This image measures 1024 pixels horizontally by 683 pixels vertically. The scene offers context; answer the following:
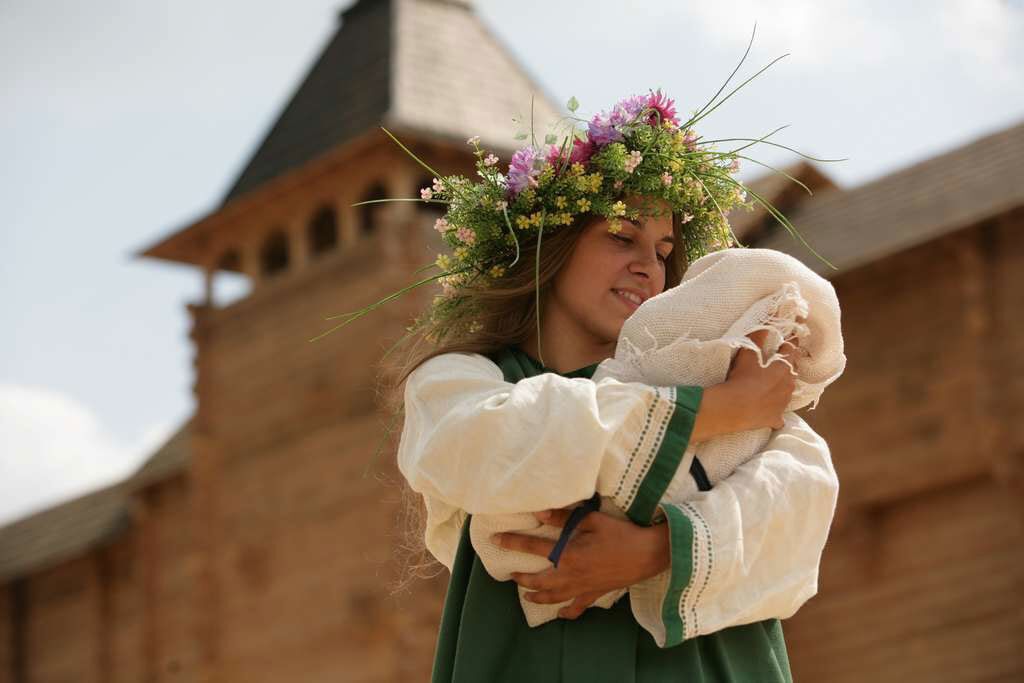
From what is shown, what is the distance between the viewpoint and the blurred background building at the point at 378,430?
1352 cm

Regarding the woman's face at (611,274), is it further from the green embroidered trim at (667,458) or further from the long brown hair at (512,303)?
the green embroidered trim at (667,458)

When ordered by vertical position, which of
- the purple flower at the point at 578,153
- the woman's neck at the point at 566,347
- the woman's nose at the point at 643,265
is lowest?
the woman's neck at the point at 566,347

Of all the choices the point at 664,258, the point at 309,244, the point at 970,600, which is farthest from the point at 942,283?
the point at 664,258

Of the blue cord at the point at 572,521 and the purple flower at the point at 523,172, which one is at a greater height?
the purple flower at the point at 523,172

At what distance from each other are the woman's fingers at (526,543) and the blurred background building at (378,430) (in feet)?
27.7

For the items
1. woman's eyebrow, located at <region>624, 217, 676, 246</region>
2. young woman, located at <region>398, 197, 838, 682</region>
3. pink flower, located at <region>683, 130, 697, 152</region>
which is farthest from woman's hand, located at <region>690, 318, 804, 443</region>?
pink flower, located at <region>683, 130, 697, 152</region>

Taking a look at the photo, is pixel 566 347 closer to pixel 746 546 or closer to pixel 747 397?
pixel 747 397

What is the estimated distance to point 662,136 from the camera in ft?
9.86

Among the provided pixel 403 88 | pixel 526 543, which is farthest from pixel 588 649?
pixel 403 88

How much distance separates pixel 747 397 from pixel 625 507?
24 centimetres

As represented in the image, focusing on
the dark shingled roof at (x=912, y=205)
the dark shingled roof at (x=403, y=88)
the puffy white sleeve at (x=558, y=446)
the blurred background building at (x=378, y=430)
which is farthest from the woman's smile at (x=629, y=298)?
the dark shingled roof at (x=403, y=88)

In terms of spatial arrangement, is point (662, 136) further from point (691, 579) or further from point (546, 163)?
point (691, 579)

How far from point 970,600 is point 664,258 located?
10970 millimetres

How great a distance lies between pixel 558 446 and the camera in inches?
100.0
